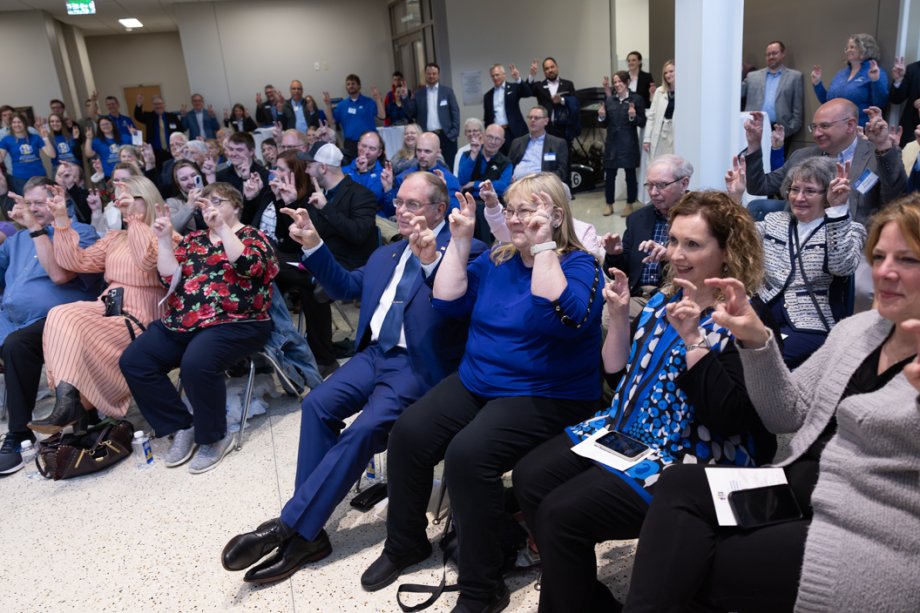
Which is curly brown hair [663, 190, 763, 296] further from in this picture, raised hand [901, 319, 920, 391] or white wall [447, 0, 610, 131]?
white wall [447, 0, 610, 131]

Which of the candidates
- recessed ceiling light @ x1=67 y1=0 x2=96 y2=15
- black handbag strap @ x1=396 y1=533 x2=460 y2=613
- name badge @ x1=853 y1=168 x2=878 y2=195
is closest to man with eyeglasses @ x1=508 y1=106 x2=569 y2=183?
name badge @ x1=853 y1=168 x2=878 y2=195

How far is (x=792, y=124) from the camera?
675 cm

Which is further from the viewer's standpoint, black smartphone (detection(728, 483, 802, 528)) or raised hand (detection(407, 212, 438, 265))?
raised hand (detection(407, 212, 438, 265))

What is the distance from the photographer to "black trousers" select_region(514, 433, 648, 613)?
1647mm

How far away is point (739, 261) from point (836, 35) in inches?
256

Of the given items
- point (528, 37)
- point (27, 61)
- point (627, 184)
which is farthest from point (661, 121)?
point (27, 61)

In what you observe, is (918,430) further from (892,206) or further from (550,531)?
(550,531)

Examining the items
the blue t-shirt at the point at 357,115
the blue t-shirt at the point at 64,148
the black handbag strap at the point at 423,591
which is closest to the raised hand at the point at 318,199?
the black handbag strap at the point at 423,591

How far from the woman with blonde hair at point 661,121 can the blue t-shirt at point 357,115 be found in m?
4.27

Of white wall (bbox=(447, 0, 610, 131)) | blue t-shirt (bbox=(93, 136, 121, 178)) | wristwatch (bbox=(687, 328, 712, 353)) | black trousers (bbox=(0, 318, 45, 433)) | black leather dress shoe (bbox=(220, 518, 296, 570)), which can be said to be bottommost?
black leather dress shoe (bbox=(220, 518, 296, 570))

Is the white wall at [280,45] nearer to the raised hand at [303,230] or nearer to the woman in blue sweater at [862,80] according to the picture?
the woman in blue sweater at [862,80]

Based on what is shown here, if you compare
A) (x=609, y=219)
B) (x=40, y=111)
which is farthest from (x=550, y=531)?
(x=40, y=111)

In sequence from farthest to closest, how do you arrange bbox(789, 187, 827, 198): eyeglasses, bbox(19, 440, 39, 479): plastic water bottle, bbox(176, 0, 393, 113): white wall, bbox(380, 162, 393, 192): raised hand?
bbox(176, 0, 393, 113): white wall, bbox(380, 162, 393, 192): raised hand, bbox(19, 440, 39, 479): plastic water bottle, bbox(789, 187, 827, 198): eyeglasses

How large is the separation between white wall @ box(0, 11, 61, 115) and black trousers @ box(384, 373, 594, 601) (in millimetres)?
12017
